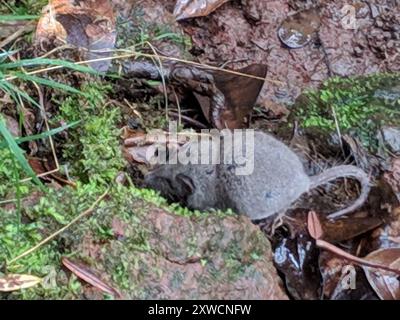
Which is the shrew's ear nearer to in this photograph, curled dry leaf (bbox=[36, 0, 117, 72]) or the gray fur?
the gray fur

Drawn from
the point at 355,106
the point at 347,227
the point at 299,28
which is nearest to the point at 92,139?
the point at 347,227

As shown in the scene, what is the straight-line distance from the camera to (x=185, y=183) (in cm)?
283

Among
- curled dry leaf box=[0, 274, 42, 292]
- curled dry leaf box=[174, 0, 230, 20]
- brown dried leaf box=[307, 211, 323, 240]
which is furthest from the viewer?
curled dry leaf box=[174, 0, 230, 20]

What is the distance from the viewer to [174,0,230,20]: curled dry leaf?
359 centimetres

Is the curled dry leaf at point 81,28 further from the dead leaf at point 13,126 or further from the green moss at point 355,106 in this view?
the green moss at point 355,106

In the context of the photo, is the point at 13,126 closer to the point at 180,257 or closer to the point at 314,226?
the point at 180,257

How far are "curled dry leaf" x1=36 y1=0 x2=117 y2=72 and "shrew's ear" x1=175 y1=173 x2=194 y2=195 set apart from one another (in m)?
0.67

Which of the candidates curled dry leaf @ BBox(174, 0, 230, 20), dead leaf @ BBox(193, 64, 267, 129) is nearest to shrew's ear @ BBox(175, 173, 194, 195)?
dead leaf @ BBox(193, 64, 267, 129)

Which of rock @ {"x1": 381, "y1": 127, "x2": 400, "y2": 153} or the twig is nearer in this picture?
the twig

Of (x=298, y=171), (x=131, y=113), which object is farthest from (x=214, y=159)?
(x=131, y=113)

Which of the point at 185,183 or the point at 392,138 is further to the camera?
the point at 392,138

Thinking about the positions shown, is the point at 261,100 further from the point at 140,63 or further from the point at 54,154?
the point at 54,154

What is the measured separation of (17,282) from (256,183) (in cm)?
103

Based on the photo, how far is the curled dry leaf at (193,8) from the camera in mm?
3592
